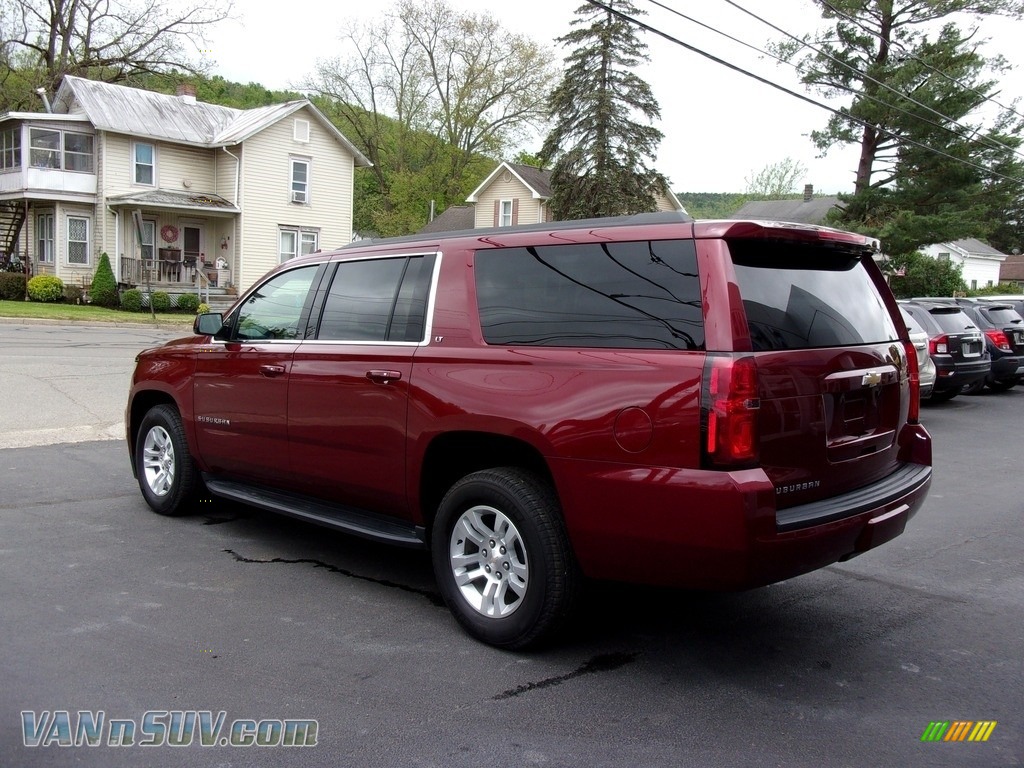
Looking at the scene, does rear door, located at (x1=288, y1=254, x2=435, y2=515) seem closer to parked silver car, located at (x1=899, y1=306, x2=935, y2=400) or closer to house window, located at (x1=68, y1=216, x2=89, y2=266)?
parked silver car, located at (x1=899, y1=306, x2=935, y2=400)

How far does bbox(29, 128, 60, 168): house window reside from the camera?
32750 mm

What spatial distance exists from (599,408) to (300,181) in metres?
36.5

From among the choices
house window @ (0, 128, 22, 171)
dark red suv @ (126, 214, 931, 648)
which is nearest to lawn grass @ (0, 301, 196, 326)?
house window @ (0, 128, 22, 171)

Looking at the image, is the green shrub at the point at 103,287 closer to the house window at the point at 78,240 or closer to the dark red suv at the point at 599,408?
the house window at the point at 78,240

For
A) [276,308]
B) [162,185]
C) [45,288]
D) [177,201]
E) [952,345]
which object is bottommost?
[952,345]

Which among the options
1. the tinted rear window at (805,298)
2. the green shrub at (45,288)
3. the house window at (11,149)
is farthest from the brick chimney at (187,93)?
the tinted rear window at (805,298)

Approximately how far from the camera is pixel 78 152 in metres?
33.2

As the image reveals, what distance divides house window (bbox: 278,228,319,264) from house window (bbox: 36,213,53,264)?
28.6ft

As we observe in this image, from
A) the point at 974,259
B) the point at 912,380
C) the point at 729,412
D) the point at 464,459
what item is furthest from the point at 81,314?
the point at 974,259

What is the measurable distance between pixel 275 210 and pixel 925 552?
3451 cm

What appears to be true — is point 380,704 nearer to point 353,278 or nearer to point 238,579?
point 238,579

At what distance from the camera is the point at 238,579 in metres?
5.00

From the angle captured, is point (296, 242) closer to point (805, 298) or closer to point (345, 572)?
point (345, 572)

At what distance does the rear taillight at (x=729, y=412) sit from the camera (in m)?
3.34
